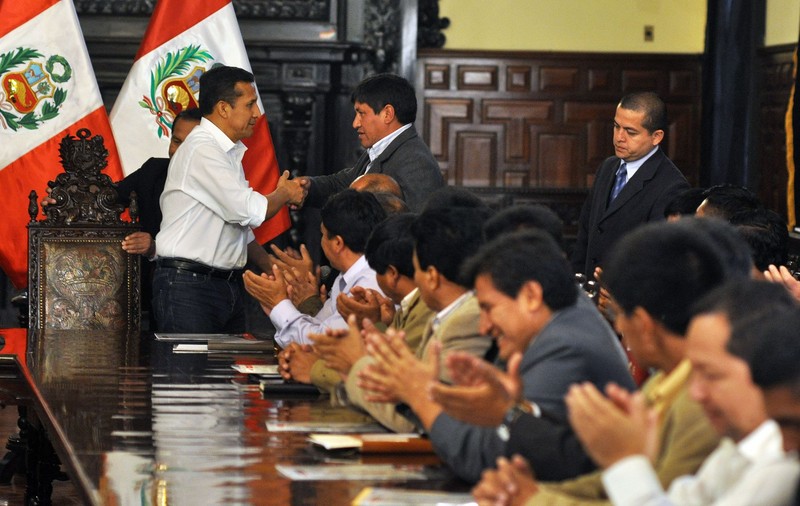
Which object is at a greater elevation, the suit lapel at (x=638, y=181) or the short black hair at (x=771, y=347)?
the short black hair at (x=771, y=347)

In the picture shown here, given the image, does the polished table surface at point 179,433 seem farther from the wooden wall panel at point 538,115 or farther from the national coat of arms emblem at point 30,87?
the wooden wall panel at point 538,115

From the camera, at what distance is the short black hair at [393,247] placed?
10.9 feet

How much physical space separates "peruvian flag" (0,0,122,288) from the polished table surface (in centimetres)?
224

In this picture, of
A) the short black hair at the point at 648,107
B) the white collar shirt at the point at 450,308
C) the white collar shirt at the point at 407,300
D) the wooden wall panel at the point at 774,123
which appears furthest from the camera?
the wooden wall panel at the point at 774,123

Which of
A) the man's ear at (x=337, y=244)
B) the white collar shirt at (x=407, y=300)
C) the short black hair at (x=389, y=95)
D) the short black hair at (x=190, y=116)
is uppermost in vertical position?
the short black hair at (x=389, y=95)

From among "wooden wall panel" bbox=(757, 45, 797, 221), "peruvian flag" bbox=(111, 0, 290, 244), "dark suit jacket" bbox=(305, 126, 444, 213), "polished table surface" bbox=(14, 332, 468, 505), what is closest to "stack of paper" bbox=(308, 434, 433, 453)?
"polished table surface" bbox=(14, 332, 468, 505)

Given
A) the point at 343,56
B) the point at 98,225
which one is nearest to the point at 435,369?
the point at 98,225

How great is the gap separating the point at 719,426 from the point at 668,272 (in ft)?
1.21

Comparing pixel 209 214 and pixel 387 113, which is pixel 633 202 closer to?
pixel 387 113

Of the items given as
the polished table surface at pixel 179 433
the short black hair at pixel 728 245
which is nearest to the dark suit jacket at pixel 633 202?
A: the polished table surface at pixel 179 433

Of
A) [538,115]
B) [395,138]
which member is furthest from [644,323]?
[538,115]

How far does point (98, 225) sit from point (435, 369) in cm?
313

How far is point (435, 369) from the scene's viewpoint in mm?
2318

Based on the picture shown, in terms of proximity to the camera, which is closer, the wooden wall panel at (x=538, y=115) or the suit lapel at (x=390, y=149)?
the suit lapel at (x=390, y=149)
